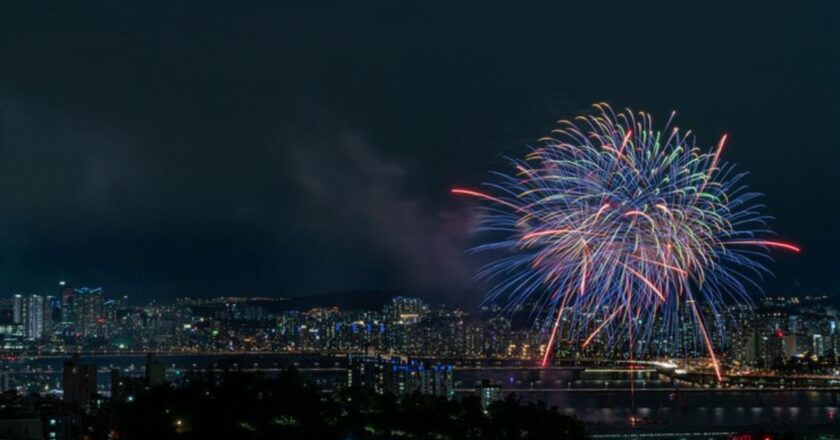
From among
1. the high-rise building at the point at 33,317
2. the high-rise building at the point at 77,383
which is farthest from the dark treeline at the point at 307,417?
the high-rise building at the point at 33,317

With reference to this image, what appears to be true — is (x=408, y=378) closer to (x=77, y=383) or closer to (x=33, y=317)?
(x=77, y=383)

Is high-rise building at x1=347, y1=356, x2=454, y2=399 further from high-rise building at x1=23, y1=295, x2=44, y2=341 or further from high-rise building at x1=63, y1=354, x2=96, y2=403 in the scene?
high-rise building at x1=23, y1=295, x2=44, y2=341

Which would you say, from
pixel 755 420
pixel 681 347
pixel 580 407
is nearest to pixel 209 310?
pixel 681 347

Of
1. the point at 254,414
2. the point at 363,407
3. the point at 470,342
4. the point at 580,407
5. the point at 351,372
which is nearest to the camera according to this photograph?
the point at 254,414

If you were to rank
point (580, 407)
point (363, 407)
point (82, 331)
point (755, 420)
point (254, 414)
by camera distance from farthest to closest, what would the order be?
point (82, 331)
point (580, 407)
point (755, 420)
point (363, 407)
point (254, 414)

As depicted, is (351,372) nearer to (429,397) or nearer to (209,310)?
(429,397)

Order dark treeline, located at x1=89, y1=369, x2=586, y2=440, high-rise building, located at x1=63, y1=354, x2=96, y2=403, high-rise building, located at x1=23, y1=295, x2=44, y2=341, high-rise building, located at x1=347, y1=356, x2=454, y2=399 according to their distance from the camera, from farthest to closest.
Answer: high-rise building, located at x1=23, y1=295, x2=44, y2=341 → high-rise building, located at x1=347, y1=356, x2=454, y2=399 → high-rise building, located at x1=63, y1=354, x2=96, y2=403 → dark treeline, located at x1=89, y1=369, x2=586, y2=440

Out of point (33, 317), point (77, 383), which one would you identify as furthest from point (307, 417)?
point (33, 317)

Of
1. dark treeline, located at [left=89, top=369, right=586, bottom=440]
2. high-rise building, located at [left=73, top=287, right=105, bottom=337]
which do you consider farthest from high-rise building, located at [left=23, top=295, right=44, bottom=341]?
dark treeline, located at [left=89, top=369, right=586, bottom=440]
